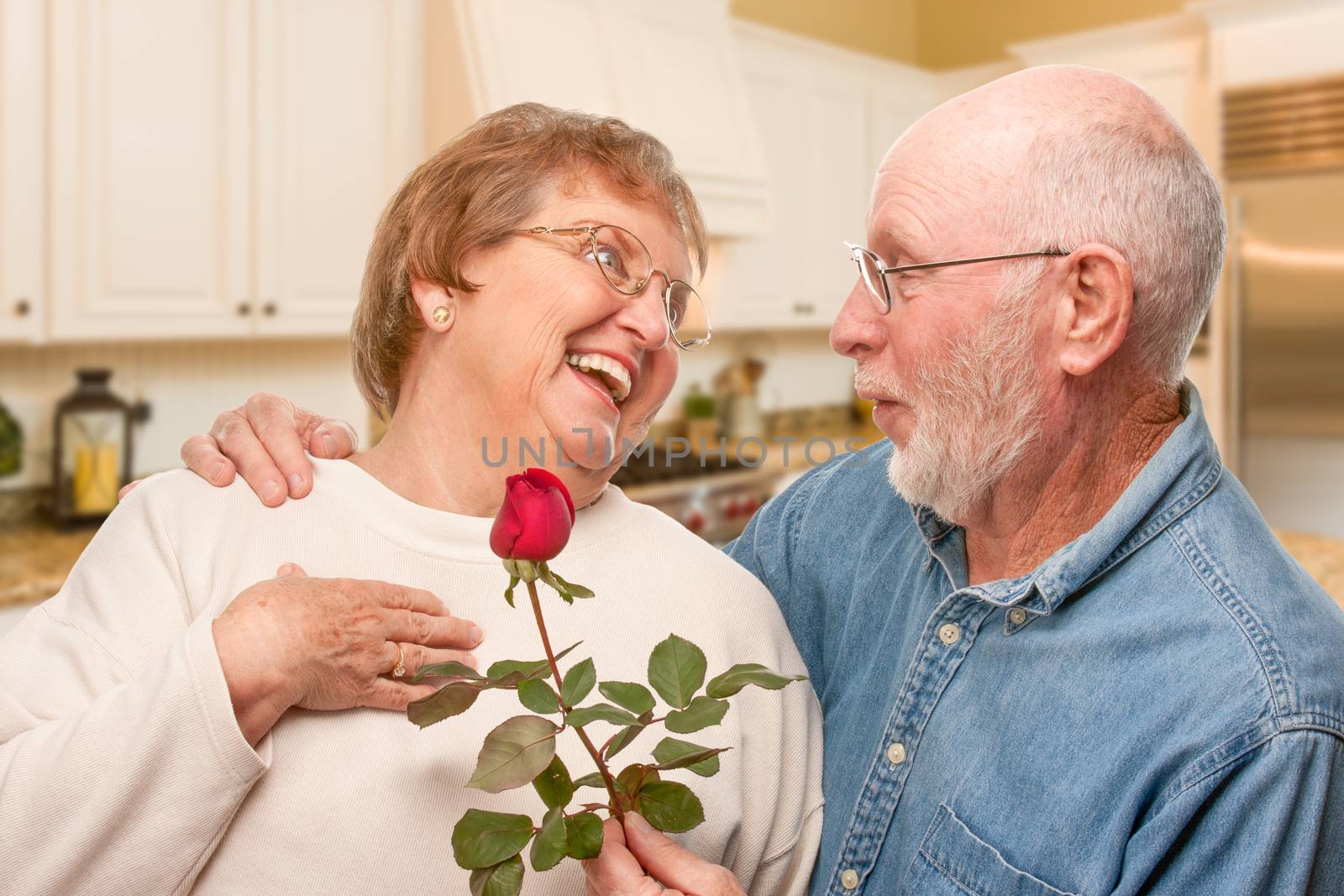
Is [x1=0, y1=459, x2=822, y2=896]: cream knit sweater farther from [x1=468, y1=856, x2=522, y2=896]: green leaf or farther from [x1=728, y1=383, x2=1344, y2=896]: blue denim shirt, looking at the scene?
[x1=468, y1=856, x2=522, y2=896]: green leaf

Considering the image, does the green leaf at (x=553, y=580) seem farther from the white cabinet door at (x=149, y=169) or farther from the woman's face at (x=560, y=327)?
the white cabinet door at (x=149, y=169)

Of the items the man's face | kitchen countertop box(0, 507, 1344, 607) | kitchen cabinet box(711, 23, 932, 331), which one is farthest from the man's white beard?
kitchen cabinet box(711, 23, 932, 331)

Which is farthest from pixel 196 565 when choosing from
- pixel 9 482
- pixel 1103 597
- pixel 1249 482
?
pixel 1249 482

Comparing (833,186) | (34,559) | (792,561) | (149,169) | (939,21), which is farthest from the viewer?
(939,21)

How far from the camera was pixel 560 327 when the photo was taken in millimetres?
1189

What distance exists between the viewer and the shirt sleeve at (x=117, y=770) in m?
0.93

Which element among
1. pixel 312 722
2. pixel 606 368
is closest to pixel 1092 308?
pixel 606 368

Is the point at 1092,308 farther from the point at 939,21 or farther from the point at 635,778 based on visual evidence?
the point at 939,21

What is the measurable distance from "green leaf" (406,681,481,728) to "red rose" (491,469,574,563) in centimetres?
12

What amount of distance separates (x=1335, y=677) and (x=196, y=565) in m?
1.03

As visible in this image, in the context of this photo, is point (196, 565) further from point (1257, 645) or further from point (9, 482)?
point (9, 482)

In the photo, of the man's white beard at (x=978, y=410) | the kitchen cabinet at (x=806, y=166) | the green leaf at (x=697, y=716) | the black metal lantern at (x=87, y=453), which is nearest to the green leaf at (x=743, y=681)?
the green leaf at (x=697, y=716)

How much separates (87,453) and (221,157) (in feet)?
3.02

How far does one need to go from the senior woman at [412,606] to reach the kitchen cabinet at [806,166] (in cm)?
342
